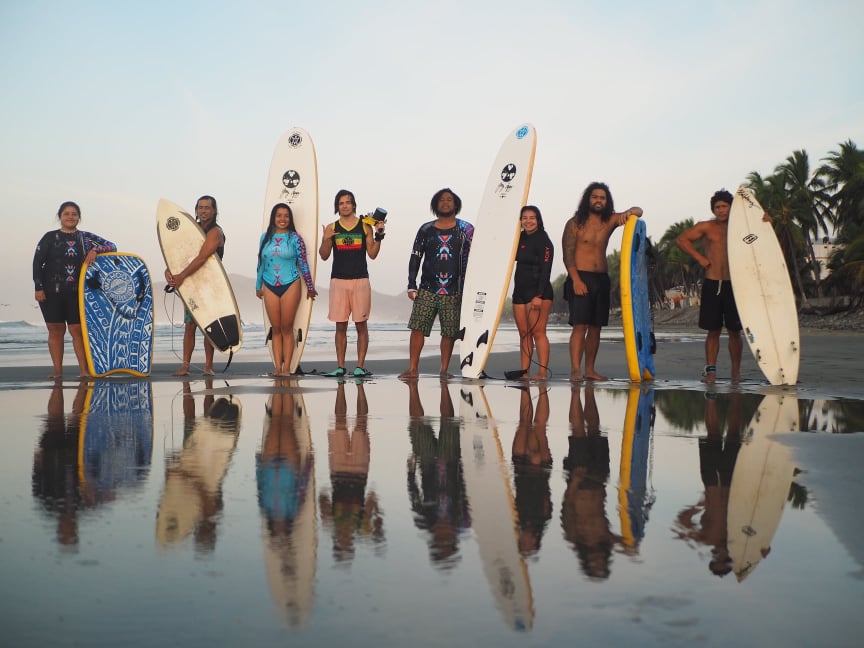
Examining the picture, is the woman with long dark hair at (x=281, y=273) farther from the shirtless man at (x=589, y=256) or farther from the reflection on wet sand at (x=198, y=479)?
the reflection on wet sand at (x=198, y=479)

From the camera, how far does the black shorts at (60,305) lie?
793cm

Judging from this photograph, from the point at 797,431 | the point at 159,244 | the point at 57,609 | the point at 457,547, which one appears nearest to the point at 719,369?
the point at 797,431

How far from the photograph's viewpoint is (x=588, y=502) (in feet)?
8.45

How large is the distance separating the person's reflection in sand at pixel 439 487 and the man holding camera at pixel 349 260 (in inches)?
146

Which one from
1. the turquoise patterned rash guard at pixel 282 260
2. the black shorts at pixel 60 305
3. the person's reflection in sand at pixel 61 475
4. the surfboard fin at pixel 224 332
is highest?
the turquoise patterned rash guard at pixel 282 260

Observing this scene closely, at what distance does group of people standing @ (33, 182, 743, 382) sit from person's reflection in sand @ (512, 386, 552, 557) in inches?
115

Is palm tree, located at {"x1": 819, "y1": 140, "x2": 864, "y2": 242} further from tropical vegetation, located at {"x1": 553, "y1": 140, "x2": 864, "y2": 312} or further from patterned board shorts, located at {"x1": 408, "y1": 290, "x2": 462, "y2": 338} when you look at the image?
patterned board shorts, located at {"x1": 408, "y1": 290, "x2": 462, "y2": 338}

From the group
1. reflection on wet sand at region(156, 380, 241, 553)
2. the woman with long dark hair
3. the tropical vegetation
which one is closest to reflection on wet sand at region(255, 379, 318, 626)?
reflection on wet sand at region(156, 380, 241, 553)

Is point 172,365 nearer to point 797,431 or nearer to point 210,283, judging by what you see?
point 210,283

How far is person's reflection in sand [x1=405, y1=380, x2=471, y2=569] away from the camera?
210cm

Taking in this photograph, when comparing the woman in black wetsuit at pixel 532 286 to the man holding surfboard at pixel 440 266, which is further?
the man holding surfboard at pixel 440 266

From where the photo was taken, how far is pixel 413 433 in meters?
4.11

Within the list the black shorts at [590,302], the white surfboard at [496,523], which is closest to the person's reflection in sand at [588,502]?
the white surfboard at [496,523]

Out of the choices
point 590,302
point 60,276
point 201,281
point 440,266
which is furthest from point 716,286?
point 60,276
